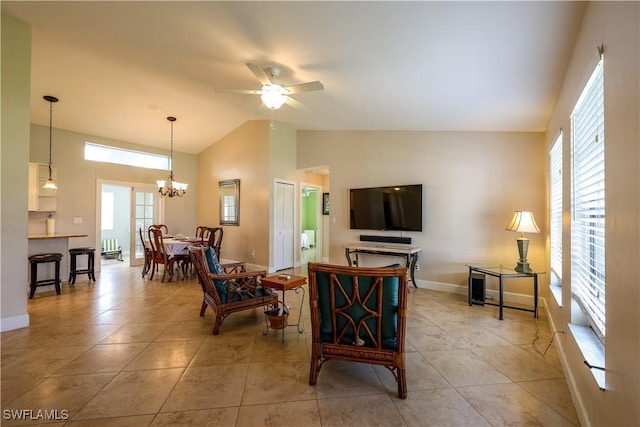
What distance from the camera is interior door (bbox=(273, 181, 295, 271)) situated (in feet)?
19.8

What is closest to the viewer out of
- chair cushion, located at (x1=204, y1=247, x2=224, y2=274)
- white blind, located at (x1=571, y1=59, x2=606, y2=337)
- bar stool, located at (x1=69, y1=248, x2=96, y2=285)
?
white blind, located at (x1=571, y1=59, x2=606, y2=337)

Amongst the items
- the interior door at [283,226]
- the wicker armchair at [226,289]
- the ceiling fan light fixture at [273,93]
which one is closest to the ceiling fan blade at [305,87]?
the ceiling fan light fixture at [273,93]

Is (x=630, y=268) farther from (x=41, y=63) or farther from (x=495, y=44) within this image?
(x=41, y=63)

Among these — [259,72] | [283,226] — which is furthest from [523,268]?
[283,226]

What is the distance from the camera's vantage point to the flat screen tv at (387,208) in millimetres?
4746

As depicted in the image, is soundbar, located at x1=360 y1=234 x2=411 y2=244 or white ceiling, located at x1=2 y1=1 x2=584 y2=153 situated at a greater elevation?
white ceiling, located at x1=2 y1=1 x2=584 y2=153

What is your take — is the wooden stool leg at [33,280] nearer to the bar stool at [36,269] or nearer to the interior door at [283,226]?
the bar stool at [36,269]

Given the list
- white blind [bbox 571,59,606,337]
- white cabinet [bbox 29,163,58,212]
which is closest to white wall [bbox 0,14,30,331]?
white cabinet [bbox 29,163,58,212]

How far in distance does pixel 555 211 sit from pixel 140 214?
26.0 ft

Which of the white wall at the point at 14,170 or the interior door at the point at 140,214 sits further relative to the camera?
the interior door at the point at 140,214

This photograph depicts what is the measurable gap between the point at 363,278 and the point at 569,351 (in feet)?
5.63

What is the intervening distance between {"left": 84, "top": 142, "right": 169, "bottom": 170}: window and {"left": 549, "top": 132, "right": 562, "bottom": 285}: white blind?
775 centimetres

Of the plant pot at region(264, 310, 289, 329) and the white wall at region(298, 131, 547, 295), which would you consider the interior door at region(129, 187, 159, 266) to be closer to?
the white wall at region(298, 131, 547, 295)

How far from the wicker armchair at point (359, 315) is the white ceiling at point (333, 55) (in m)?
1.97
